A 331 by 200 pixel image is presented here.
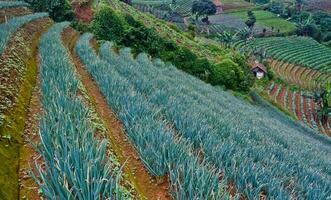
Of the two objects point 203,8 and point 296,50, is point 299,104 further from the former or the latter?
point 203,8

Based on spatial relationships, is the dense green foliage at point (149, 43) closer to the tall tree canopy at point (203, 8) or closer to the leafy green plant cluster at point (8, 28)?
the leafy green plant cluster at point (8, 28)

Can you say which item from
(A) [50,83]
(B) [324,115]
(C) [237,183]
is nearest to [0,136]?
(A) [50,83]

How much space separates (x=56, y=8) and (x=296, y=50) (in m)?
52.0

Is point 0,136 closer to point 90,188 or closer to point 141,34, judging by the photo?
→ point 90,188

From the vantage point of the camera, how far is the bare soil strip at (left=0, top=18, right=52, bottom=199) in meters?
4.97

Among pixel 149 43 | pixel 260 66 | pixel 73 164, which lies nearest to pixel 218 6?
pixel 260 66

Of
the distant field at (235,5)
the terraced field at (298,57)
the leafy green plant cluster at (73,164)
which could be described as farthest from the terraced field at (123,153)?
the distant field at (235,5)

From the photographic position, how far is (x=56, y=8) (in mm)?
30359

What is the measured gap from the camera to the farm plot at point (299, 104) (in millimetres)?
38656

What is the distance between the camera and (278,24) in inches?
3334

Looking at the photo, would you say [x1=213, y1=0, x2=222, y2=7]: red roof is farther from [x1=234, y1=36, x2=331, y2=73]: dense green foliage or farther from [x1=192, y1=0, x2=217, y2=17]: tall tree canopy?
[x1=234, y1=36, x2=331, y2=73]: dense green foliage

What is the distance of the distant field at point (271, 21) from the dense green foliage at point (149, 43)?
57.6 metres

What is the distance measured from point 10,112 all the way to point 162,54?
2230 centimetres

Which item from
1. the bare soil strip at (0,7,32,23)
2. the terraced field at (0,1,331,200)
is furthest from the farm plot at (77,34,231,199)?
the bare soil strip at (0,7,32,23)
